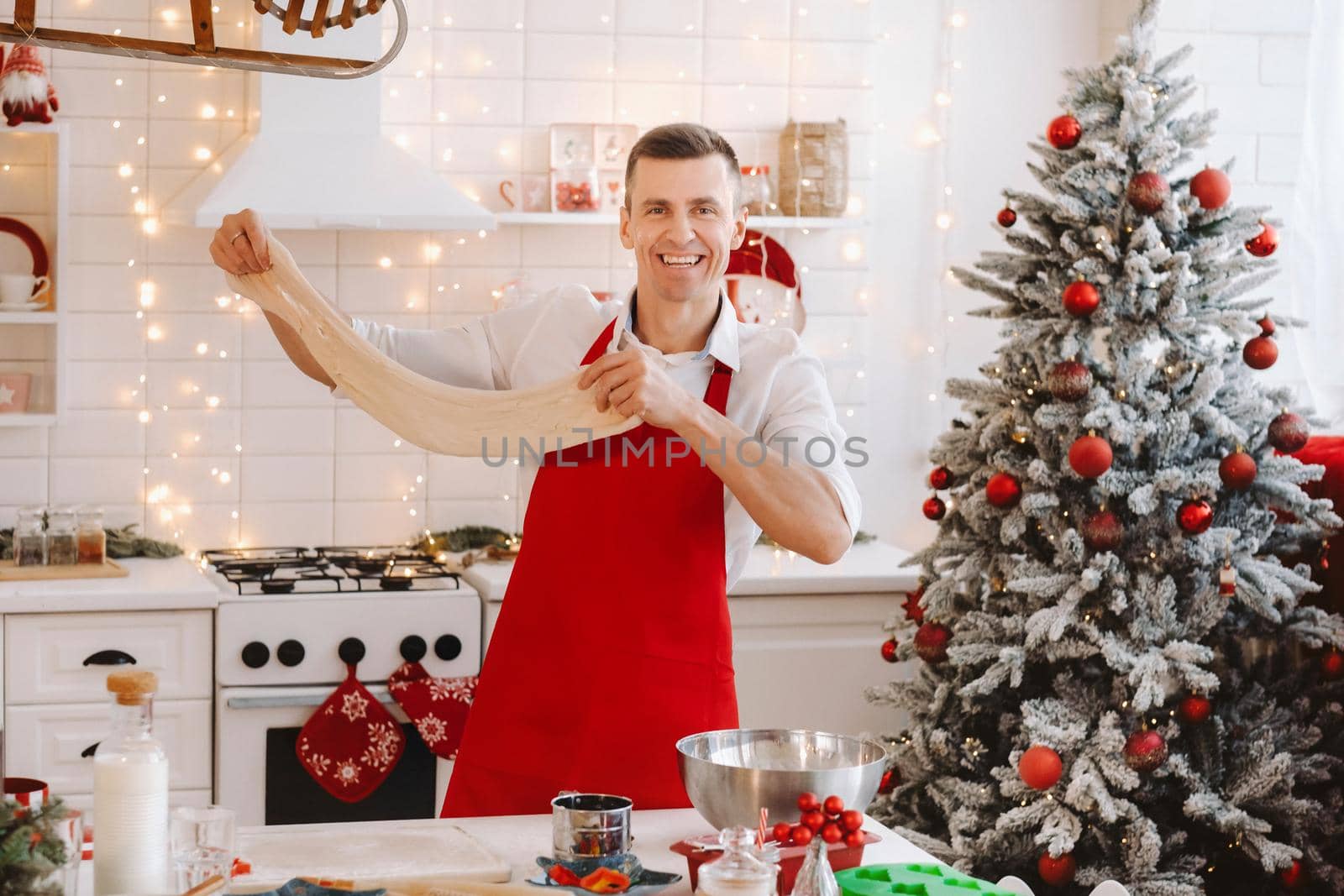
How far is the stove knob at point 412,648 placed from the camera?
330 centimetres

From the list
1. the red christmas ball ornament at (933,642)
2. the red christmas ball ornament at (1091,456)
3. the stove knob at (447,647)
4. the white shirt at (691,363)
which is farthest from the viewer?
the stove knob at (447,647)

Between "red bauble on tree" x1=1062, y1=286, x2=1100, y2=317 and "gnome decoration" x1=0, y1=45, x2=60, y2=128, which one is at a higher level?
"gnome decoration" x1=0, y1=45, x2=60, y2=128

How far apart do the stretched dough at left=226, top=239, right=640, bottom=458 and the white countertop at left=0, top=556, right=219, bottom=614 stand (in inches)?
53.4

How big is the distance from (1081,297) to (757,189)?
1.29 metres

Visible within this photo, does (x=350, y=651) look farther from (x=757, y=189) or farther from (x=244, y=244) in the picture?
(x=757, y=189)

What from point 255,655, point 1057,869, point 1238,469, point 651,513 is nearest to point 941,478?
point 1238,469

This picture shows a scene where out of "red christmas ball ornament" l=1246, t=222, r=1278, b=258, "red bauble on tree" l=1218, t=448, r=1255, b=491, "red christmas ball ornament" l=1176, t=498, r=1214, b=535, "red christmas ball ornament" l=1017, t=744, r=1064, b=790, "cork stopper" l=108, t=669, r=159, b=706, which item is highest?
"red christmas ball ornament" l=1246, t=222, r=1278, b=258

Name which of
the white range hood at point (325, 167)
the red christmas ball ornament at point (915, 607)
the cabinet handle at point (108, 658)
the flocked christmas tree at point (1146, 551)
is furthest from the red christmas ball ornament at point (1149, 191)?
the cabinet handle at point (108, 658)

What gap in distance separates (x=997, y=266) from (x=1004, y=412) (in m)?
0.31

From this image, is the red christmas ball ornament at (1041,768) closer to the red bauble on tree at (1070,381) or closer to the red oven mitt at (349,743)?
the red bauble on tree at (1070,381)

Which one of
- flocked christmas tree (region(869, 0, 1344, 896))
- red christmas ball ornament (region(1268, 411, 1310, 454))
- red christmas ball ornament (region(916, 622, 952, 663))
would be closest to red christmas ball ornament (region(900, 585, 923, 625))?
red christmas ball ornament (region(916, 622, 952, 663))

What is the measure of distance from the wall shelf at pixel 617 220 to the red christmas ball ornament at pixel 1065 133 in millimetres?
1022

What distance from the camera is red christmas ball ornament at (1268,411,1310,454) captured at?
287 centimetres

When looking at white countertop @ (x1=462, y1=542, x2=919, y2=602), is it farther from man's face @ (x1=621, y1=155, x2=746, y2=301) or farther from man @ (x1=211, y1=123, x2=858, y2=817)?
man's face @ (x1=621, y1=155, x2=746, y2=301)
